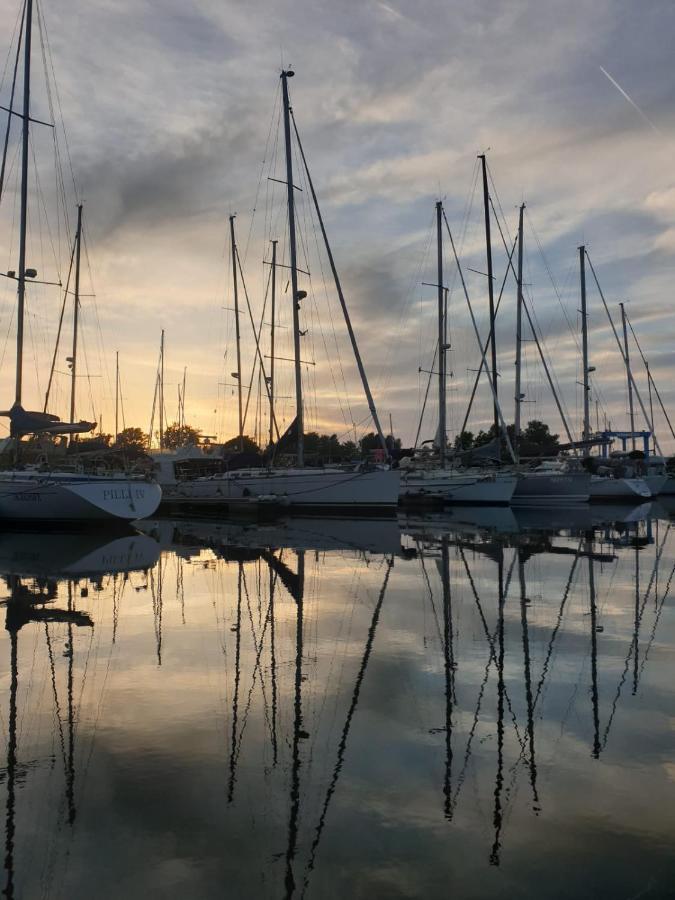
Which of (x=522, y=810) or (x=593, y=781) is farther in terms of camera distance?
(x=593, y=781)

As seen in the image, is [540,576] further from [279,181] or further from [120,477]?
[279,181]

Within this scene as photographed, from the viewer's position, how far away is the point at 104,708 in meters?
6.62

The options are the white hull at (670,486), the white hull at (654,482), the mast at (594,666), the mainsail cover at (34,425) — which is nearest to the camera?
the mast at (594,666)

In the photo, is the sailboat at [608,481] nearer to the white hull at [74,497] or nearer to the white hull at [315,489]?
the white hull at [315,489]

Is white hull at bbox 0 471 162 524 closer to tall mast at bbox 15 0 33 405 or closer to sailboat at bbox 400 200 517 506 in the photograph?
tall mast at bbox 15 0 33 405

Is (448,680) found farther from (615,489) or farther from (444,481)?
(615,489)

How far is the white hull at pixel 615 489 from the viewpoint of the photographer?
163 feet

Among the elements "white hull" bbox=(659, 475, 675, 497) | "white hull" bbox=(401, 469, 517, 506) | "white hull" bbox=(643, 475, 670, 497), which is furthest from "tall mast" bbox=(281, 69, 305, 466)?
"white hull" bbox=(659, 475, 675, 497)

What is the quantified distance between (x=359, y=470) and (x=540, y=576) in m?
20.1

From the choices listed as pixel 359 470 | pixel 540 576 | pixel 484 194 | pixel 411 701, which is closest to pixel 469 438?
pixel 484 194

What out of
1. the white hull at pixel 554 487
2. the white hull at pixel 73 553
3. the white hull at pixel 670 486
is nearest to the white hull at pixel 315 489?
the white hull at pixel 73 553

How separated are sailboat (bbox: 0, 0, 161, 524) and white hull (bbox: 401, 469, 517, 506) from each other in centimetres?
1885

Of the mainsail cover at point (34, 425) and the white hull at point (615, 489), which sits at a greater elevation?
the mainsail cover at point (34, 425)

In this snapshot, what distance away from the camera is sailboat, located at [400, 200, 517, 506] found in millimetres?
39750
